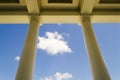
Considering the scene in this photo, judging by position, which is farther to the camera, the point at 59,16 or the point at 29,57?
the point at 59,16

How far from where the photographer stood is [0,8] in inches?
1419

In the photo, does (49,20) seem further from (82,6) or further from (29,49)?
(29,49)

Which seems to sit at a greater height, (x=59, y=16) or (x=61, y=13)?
(x=61, y=13)

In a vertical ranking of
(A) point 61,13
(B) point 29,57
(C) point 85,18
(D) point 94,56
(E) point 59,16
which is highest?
(A) point 61,13

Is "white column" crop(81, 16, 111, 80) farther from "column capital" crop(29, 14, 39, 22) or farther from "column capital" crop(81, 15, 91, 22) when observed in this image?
"column capital" crop(29, 14, 39, 22)

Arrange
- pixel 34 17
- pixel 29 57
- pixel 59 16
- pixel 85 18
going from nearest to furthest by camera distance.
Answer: pixel 29 57
pixel 34 17
pixel 85 18
pixel 59 16

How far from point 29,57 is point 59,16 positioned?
46.5 feet

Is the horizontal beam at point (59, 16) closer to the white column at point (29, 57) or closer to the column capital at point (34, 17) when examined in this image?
the column capital at point (34, 17)

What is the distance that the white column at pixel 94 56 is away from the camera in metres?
24.0

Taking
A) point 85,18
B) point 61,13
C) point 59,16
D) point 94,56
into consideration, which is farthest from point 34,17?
point 94,56

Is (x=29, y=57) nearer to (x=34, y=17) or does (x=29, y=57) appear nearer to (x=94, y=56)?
(x=94, y=56)

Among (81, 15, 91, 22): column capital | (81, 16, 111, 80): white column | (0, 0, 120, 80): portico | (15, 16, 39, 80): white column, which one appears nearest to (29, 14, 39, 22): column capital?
(0, 0, 120, 80): portico

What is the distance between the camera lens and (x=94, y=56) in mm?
26609

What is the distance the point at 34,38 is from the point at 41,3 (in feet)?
34.2
